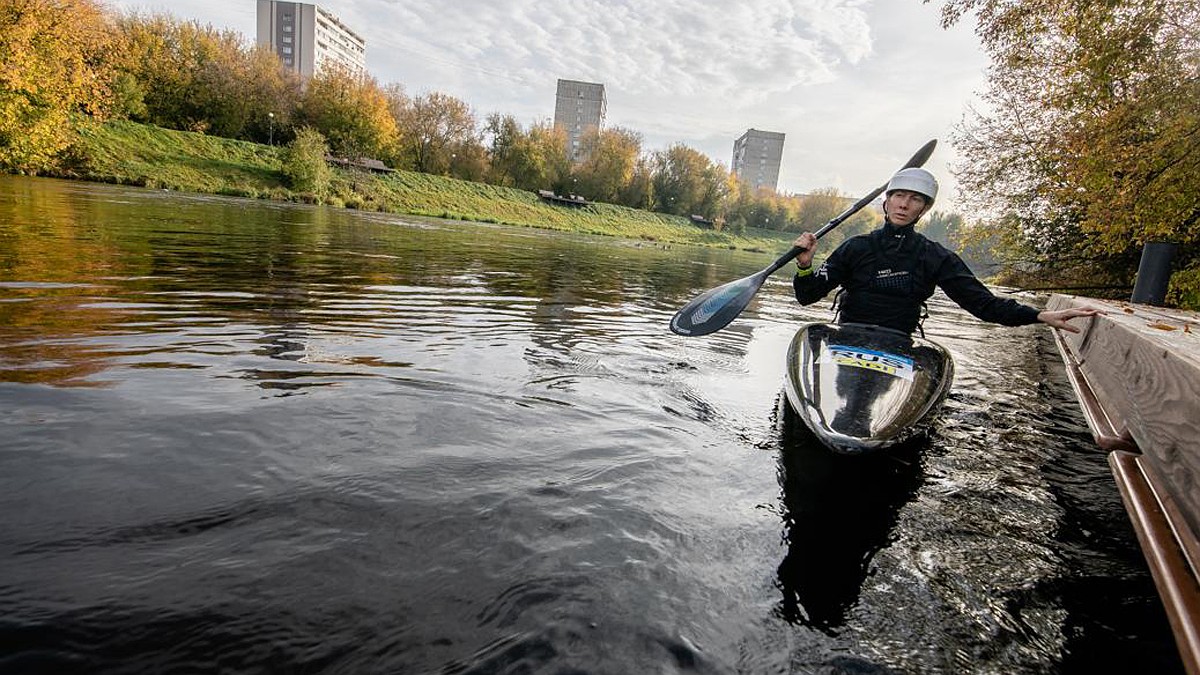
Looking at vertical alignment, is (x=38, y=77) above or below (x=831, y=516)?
above

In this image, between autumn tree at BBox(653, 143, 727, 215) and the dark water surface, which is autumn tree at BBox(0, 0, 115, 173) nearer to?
the dark water surface

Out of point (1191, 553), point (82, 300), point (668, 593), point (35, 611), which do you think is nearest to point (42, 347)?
point (82, 300)

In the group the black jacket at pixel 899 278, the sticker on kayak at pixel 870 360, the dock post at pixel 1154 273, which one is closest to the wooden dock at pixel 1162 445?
the black jacket at pixel 899 278

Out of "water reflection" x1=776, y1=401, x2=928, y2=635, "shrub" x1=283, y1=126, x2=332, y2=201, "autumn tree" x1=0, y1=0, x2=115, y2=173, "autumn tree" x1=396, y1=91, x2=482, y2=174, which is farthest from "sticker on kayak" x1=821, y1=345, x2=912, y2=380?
"autumn tree" x1=396, y1=91, x2=482, y2=174

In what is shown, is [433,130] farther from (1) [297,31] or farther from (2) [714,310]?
(1) [297,31]

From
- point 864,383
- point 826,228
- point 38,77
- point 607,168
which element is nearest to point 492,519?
point 864,383

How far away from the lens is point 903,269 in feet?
15.7

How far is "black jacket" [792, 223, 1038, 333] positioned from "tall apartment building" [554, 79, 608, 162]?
15427 cm

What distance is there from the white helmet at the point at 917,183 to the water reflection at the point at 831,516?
7.18ft

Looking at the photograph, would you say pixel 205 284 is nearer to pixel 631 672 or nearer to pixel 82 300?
pixel 82 300

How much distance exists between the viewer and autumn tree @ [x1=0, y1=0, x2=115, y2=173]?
2262 cm

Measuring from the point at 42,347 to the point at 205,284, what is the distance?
3.75 meters

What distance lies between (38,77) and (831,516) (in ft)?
115

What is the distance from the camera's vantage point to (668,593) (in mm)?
2385
